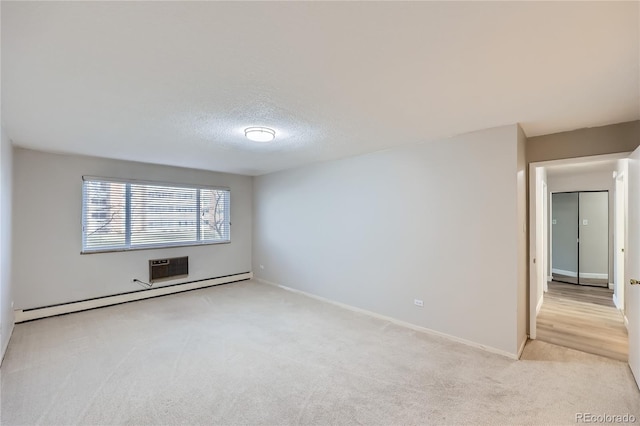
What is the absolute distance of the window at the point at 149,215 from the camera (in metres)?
4.56

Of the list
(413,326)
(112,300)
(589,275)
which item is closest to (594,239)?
(589,275)

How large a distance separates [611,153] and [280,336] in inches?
160

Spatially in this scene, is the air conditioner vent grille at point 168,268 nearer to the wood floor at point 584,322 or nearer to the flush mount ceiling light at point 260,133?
the flush mount ceiling light at point 260,133

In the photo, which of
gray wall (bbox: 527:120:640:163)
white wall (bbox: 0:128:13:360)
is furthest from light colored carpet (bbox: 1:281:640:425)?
gray wall (bbox: 527:120:640:163)

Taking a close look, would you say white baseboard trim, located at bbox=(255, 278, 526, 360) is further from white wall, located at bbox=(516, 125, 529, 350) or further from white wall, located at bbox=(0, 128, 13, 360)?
white wall, located at bbox=(0, 128, 13, 360)

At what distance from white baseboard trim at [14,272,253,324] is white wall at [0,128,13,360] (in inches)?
Result: 17.5

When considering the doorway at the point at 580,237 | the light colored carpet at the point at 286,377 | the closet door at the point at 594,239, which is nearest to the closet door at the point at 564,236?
the doorway at the point at 580,237

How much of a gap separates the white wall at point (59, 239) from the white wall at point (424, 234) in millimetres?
2966

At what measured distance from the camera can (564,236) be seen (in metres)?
6.45

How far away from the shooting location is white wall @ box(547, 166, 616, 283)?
541cm

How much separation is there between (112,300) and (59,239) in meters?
1.23

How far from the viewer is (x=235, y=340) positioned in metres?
3.30

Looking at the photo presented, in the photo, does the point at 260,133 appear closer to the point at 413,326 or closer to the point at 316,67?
the point at 316,67

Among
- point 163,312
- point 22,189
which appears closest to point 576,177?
point 163,312
